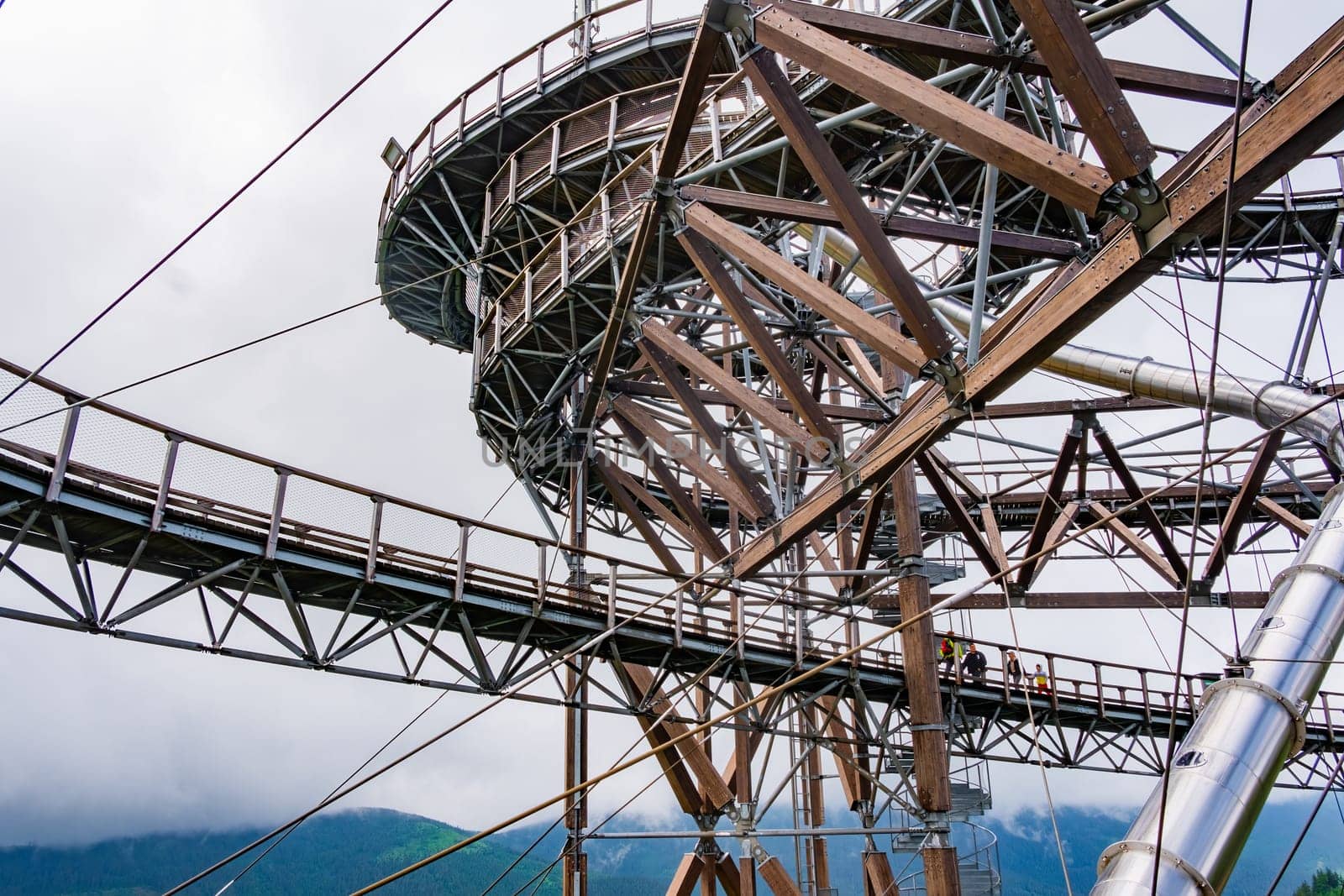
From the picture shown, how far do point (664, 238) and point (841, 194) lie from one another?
18.0 ft

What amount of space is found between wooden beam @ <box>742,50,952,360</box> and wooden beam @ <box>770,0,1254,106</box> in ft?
1.99

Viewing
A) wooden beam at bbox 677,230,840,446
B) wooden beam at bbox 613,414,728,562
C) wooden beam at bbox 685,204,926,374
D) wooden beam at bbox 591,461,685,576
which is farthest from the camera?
wooden beam at bbox 591,461,685,576

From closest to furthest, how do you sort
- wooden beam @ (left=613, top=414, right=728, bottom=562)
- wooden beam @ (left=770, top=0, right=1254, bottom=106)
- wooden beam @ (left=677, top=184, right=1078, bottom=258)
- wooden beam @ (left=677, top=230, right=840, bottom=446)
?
1. wooden beam @ (left=770, top=0, right=1254, bottom=106)
2. wooden beam @ (left=677, top=184, right=1078, bottom=258)
3. wooden beam @ (left=677, top=230, right=840, bottom=446)
4. wooden beam @ (left=613, top=414, right=728, bottom=562)

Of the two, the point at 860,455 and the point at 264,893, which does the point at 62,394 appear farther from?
the point at 264,893

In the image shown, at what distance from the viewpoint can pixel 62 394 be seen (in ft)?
33.5

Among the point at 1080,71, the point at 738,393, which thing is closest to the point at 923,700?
the point at 738,393

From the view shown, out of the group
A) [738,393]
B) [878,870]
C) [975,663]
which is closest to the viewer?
[738,393]

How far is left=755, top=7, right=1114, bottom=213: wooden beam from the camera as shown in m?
7.21

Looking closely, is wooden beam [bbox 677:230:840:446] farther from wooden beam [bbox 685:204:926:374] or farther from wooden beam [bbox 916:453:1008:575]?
wooden beam [bbox 916:453:1008:575]

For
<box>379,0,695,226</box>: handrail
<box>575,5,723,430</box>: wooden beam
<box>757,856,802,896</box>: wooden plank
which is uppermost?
<box>379,0,695,226</box>: handrail

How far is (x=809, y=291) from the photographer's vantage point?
33.4 feet

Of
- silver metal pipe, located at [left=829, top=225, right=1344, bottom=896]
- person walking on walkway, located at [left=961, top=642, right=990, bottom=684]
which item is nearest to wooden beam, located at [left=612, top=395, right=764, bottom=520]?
silver metal pipe, located at [left=829, top=225, right=1344, bottom=896]

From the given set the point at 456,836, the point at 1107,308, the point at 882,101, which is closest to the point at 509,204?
the point at 882,101

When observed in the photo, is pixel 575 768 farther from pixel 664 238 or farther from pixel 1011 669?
pixel 1011 669
